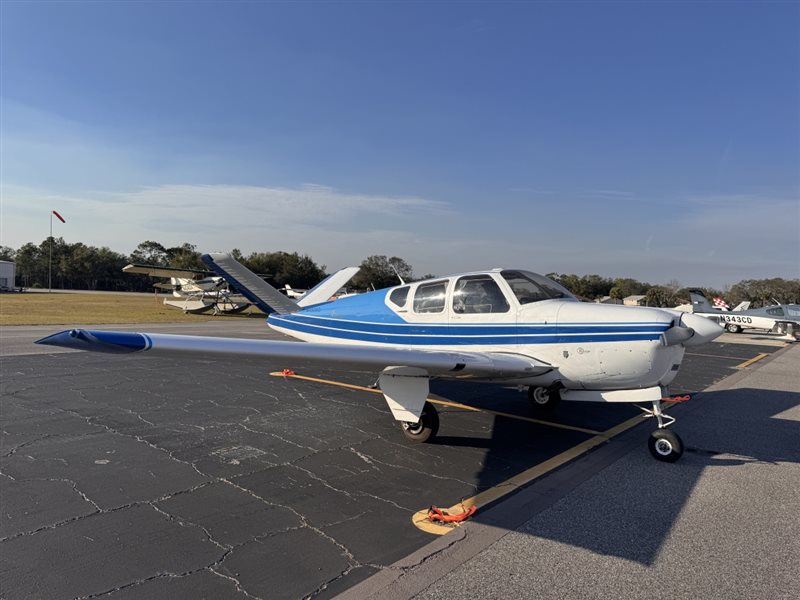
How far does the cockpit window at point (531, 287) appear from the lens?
6.11 m

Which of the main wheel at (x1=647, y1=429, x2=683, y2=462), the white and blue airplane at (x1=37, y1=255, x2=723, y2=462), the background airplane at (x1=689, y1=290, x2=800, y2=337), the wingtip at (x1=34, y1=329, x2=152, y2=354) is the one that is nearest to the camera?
the wingtip at (x1=34, y1=329, x2=152, y2=354)

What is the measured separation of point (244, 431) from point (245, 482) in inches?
69.4

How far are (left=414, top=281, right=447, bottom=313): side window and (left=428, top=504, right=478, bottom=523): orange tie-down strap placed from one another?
3307 millimetres

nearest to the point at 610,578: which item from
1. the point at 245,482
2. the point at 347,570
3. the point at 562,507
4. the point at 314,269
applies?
the point at 562,507

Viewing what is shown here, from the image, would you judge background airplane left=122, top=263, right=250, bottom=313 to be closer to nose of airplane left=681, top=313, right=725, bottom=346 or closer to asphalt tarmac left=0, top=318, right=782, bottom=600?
asphalt tarmac left=0, top=318, right=782, bottom=600

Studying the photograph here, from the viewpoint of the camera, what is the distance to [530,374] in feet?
18.2

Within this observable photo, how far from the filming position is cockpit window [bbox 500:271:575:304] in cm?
611

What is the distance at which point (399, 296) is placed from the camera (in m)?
7.42

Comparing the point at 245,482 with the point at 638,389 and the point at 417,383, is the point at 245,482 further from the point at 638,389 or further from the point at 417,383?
the point at 638,389

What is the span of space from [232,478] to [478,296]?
147 inches

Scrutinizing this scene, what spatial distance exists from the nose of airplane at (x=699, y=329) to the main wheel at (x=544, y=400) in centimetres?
269

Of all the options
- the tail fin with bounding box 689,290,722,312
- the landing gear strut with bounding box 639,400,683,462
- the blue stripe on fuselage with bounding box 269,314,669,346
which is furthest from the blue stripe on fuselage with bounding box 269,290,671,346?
the tail fin with bounding box 689,290,722,312

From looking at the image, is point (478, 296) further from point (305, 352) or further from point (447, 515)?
point (447, 515)

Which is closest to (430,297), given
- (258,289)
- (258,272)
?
(258,289)
